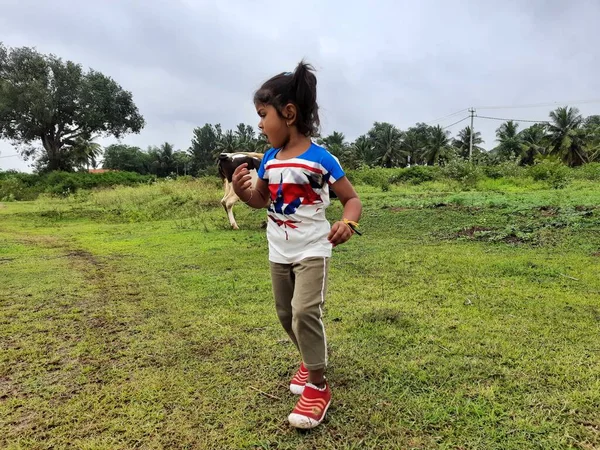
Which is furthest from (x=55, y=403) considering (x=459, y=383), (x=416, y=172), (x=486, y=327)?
(x=416, y=172)

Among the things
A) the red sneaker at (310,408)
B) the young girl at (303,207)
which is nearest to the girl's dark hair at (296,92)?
the young girl at (303,207)

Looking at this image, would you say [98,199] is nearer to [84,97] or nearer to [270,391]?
[84,97]

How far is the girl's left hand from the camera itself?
1851 millimetres

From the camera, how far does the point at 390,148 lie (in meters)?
52.0

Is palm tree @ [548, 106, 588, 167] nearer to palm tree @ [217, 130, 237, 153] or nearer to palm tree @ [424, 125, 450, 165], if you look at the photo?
palm tree @ [424, 125, 450, 165]

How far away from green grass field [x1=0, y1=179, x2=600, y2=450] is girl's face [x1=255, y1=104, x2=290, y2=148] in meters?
1.32

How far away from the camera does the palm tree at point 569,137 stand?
38.5 meters

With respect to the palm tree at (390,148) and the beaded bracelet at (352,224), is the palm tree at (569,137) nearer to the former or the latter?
the palm tree at (390,148)

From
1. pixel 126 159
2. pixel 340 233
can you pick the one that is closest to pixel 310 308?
pixel 340 233

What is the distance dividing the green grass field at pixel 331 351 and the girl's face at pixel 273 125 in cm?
132

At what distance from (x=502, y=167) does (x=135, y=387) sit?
2126 cm

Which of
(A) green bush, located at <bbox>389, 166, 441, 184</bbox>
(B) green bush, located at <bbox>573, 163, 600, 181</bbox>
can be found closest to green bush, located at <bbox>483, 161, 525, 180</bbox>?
(B) green bush, located at <bbox>573, 163, 600, 181</bbox>

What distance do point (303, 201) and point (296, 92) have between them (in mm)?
529

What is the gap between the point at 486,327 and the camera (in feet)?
9.63
